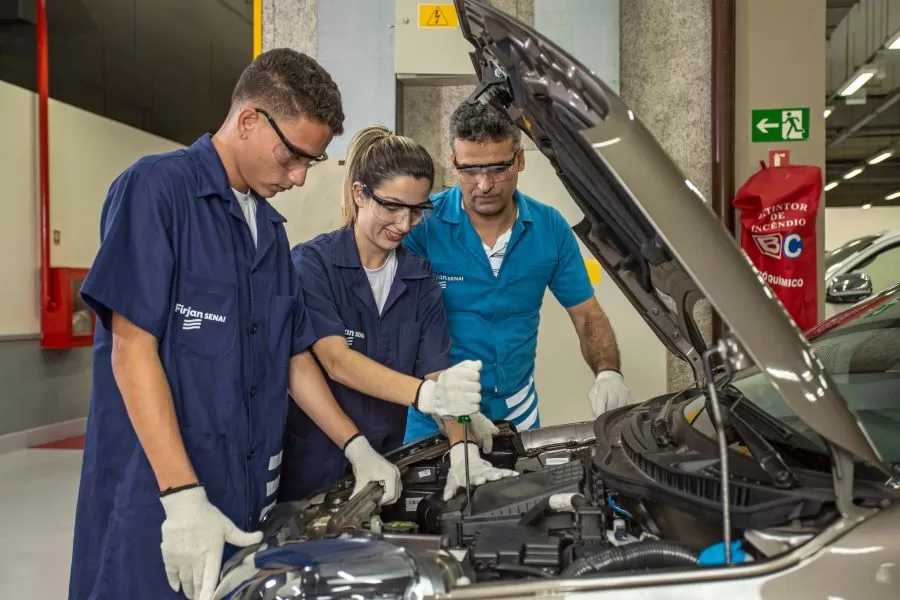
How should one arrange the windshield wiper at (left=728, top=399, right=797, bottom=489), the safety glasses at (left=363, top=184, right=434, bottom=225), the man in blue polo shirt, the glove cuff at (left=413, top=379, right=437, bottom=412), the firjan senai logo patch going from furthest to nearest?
the man in blue polo shirt
the safety glasses at (left=363, top=184, right=434, bottom=225)
the glove cuff at (left=413, top=379, right=437, bottom=412)
the firjan senai logo patch
the windshield wiper at (left=728, top=399, right=797, bottom=489)

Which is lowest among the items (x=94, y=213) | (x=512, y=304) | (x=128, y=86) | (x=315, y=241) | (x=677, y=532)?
(x=677, y=532)

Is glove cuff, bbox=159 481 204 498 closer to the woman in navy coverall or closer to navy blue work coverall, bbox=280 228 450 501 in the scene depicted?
the woman in navy coverall

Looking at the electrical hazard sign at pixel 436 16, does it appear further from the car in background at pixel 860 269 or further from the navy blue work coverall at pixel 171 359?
the car in background at pixel 860 269

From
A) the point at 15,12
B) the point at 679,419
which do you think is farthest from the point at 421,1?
the point at 15,12

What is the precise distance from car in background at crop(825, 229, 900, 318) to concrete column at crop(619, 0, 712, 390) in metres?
1.60

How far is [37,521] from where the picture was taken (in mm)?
3939

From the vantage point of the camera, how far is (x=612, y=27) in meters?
3.50

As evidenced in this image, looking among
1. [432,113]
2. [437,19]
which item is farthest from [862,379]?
[432,113]

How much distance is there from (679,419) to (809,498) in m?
0.40

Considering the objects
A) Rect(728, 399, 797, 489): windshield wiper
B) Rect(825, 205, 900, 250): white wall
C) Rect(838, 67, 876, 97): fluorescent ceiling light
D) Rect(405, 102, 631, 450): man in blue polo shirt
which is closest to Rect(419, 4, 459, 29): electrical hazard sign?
Rect(405, 102, 631, 450): man in blue polo shirt

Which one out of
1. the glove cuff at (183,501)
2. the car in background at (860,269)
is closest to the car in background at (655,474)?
the glove cuff at (183,501)

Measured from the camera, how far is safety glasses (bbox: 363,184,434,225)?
1.88 m

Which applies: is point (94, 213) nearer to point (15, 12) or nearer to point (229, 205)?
point (15, 12)

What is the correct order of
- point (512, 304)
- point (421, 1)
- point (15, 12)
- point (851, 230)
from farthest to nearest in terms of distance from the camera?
point (851, 230), point (15, 12), point (421, 1), point (512, 304)
